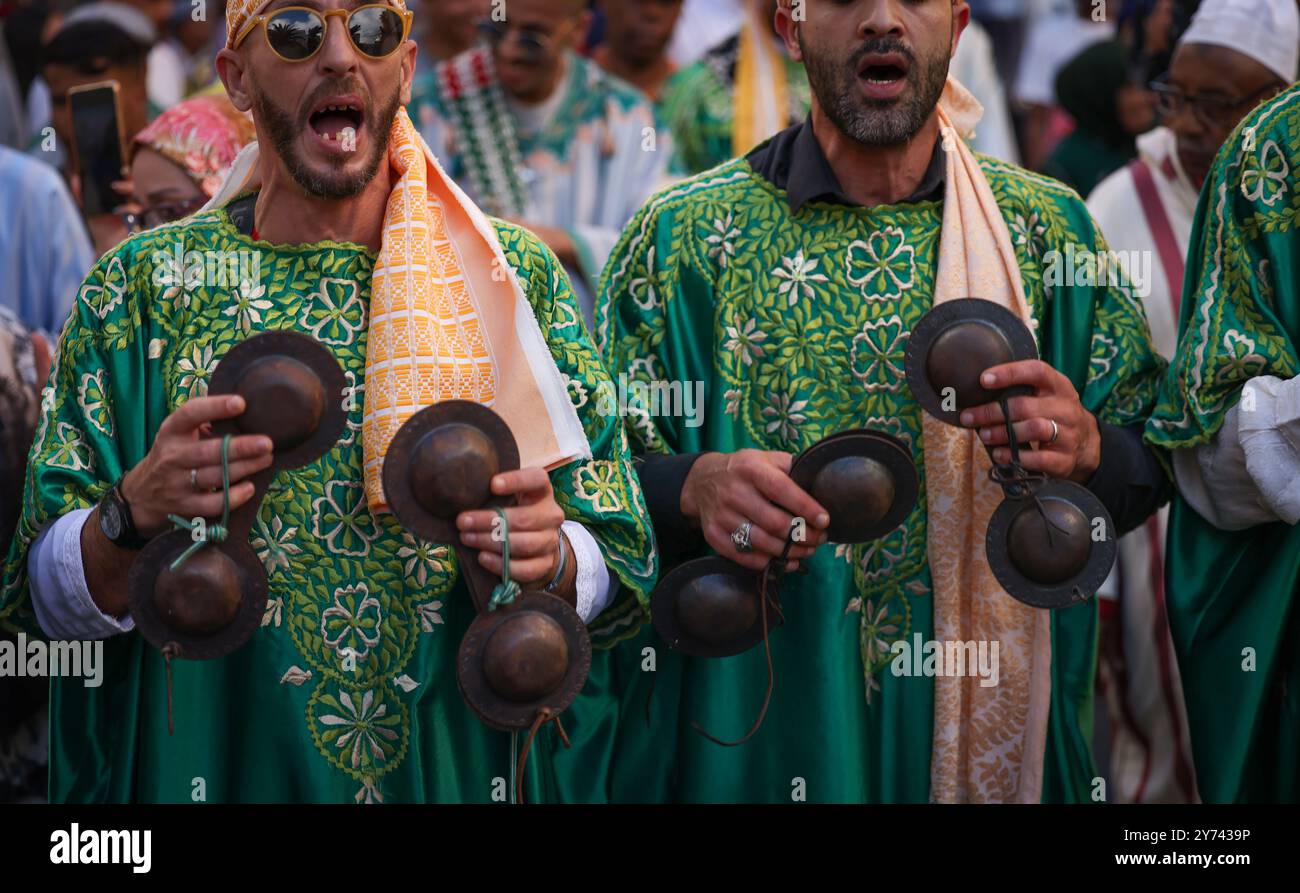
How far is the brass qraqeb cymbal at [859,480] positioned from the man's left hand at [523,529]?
50cm

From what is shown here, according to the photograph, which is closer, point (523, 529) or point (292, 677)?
point (523, 529)

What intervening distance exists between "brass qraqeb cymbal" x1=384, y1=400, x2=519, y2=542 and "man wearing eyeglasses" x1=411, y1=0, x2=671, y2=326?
3119mm

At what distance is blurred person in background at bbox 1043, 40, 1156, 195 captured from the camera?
7.70 m

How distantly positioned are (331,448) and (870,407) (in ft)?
3.72

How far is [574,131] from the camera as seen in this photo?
6.45 meters

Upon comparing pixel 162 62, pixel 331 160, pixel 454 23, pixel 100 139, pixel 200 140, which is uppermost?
pixel 162 62

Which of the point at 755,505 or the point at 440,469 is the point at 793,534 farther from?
the point at 440,469

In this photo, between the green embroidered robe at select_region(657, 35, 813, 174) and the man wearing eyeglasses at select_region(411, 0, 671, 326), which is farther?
the green embroidered robe at select_region(657, 35, 813, 174)

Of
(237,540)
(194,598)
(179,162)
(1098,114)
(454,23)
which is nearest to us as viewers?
→ (194,598)

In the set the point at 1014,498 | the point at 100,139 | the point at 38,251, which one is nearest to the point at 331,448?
the point at 1014,498

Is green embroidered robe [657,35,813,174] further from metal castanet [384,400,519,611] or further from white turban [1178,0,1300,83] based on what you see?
metal castanet [384,400,519,611]

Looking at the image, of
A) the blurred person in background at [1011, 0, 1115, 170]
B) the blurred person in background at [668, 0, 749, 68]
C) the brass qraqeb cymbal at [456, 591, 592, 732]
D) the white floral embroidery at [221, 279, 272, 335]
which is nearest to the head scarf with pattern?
the white floral embroidery at [221, 279, 272, 335]

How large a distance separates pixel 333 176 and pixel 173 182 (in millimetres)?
1709
